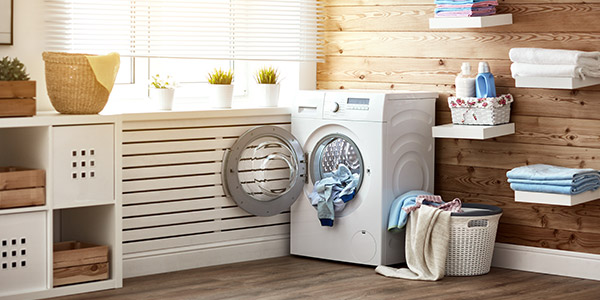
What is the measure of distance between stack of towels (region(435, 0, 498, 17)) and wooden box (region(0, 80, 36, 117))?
1898 millimetres

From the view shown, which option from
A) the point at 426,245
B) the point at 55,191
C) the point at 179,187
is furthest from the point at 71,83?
the point at 426,245

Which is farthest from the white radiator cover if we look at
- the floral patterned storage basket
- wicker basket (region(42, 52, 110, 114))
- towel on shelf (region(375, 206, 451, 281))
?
the floral patterned storage basket

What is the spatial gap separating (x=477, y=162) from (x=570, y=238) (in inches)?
22.3

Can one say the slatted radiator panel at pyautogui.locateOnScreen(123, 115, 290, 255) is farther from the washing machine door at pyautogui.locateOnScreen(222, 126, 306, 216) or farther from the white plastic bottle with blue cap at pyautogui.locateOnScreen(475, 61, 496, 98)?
the white plastic bottle with blue cap at pyautogui.locateOnScreen(475, 61, 496, 98)

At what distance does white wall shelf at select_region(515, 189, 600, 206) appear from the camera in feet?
12.6

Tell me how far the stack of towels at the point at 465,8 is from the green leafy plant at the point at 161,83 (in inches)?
51.1

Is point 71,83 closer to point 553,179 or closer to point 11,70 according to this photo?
point 11,70

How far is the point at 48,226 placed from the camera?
3.54 meters

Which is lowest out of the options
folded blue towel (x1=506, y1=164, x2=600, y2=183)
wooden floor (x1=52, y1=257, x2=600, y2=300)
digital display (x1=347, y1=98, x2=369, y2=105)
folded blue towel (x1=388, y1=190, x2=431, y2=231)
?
wooden floor (x1=52, y1=257, x2=600, y2=300)

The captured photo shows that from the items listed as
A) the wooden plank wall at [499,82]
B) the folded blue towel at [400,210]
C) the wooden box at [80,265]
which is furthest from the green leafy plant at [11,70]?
the wooden plank wall at [499,82]

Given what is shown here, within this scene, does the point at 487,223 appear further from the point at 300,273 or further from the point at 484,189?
the point at 300,273

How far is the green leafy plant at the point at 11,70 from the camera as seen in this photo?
11.2ft

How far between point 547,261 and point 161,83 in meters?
1.98

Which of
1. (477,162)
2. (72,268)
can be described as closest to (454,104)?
(477,162)
